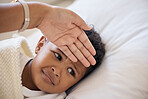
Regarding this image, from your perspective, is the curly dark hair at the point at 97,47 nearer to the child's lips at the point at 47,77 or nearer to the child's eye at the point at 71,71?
the child's eye at the point at 71,71

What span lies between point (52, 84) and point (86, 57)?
0.23 meters

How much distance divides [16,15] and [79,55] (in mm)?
375

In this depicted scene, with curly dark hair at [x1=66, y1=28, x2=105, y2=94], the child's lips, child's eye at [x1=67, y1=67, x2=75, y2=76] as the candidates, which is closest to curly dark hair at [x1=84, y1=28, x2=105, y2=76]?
curly dark hair at [x1=66, y1=28, x2=105, y2=94]

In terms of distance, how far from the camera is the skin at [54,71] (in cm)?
84

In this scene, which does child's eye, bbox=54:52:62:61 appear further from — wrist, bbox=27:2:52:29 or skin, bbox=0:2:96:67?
wrist, bbox=27:2:52:29

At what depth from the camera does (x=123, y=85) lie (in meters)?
0.75

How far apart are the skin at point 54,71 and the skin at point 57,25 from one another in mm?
45

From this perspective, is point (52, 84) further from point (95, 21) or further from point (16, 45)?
point (95, 21)

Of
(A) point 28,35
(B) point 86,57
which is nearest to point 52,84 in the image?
(B) point 86,57

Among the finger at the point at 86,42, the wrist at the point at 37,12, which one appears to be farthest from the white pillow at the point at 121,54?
the wrist at the point at 37,12

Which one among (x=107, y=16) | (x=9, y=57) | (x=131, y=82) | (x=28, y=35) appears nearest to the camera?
(x=131, y=82)

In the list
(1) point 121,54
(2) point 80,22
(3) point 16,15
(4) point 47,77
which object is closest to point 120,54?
(1) point 121,54

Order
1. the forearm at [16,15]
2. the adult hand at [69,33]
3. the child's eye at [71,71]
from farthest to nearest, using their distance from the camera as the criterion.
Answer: the child's eye at [71,71] → the adult hand at [69,33] → the forearm at [16,15]

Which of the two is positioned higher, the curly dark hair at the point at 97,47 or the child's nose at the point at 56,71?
the curly dark hair at the point at 97,47
